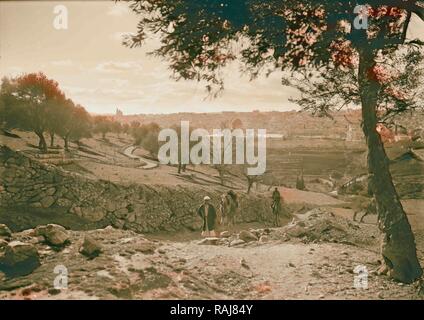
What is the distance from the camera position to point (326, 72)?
44.0 ft

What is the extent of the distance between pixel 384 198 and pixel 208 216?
26.1 feet

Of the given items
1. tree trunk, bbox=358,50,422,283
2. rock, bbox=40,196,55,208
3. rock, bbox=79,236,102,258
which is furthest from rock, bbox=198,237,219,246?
rock, bbox=40,196,55,208

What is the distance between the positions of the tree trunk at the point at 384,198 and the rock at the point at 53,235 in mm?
8744

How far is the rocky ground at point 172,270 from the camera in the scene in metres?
9.92

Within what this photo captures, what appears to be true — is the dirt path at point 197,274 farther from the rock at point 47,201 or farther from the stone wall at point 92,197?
the stone wall at point 92,197

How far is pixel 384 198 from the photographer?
1209 cm

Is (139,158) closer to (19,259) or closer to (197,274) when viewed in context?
(197,274)

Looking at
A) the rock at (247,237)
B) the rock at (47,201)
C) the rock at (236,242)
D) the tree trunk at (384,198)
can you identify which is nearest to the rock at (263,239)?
the rock at (247,237)

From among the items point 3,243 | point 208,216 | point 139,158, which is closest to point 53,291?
point 3,243

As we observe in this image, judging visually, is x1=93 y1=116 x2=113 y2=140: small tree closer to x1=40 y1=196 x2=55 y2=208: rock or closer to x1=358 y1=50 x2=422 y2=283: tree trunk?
x1=40 y1=196 x2=55 y2=208: rock

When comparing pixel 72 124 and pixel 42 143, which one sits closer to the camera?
pixel 42 143

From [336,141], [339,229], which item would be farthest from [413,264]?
[336,141]

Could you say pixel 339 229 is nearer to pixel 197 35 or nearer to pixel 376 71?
pixel 376 71

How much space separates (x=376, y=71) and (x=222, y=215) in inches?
577
